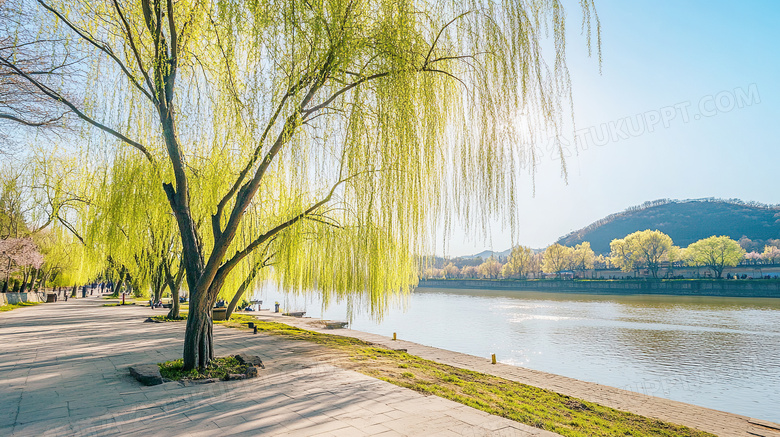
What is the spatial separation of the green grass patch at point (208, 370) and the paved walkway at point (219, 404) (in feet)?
1.17

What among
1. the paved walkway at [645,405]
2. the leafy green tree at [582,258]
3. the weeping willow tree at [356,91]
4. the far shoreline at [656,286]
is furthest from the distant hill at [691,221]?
the weeping willow tree at [356,91]

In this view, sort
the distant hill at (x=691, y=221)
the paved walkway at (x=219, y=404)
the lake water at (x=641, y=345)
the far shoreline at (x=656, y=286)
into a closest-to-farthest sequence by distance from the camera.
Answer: the paved walkway at (x=219, y=404) < the lake water at (x=641, y=345) < the far shoreline at (x=656, y=286) < the distant hill at (x=691, y=221)

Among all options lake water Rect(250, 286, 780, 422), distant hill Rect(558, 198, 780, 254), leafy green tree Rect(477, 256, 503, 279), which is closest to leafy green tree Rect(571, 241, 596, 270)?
leafy green tree Rect(477, 256, 503, 279)

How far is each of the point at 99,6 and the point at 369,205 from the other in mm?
5747

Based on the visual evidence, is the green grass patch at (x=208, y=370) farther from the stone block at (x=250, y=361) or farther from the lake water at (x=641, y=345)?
the lake water at (x=641, y=345)

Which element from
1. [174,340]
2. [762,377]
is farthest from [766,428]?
[174,340]

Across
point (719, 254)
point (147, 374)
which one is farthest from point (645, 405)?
point (719, 254)

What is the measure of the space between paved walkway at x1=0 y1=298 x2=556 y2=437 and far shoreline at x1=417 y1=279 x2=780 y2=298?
57.4 metres

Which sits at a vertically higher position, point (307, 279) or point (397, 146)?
point (397, 146)

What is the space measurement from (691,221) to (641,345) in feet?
546

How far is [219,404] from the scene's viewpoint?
4992mm

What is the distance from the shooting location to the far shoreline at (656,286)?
158ft

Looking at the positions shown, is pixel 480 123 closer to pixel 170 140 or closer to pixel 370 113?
pixel 370 113

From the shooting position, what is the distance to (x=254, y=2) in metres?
5.27
